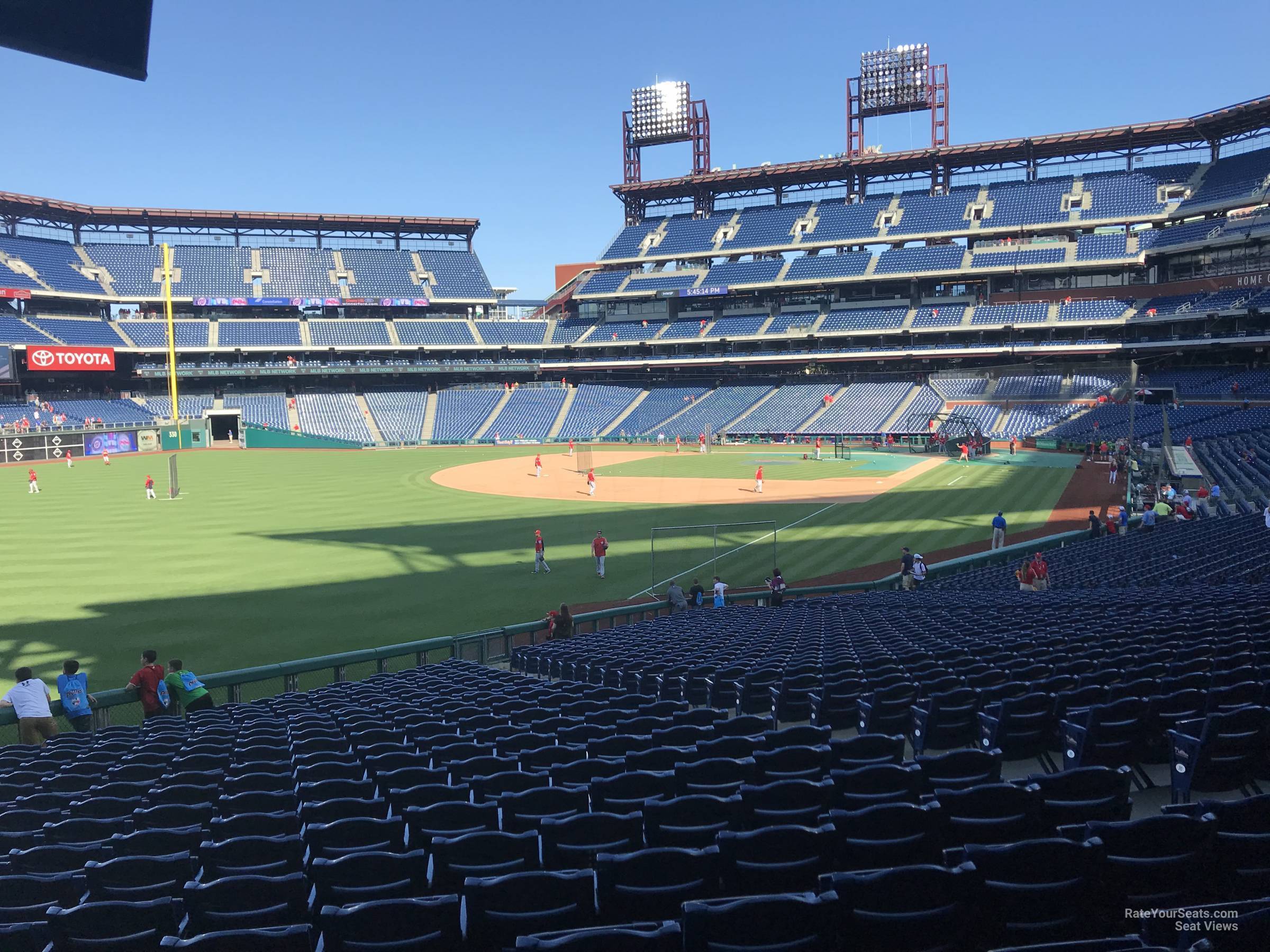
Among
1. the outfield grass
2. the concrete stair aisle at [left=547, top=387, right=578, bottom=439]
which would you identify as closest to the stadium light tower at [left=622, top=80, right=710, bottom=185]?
the concrete stair aisle at [left=547, top=387, right=578, bottom=439]

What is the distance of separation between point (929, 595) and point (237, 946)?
19501 millimetres

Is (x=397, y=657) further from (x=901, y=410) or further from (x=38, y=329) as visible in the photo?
(x=38, y=329)

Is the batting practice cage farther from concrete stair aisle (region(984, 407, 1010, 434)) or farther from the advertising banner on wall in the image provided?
the advertising banner on wall

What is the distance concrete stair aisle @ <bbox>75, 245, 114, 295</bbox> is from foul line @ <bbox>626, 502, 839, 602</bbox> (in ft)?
261

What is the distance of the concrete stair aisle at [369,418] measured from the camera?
268 ft

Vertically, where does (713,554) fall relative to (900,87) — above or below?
below

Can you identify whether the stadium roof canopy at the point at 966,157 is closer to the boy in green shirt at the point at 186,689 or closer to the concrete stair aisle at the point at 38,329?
the concrete stair aisle at the point at 38,329

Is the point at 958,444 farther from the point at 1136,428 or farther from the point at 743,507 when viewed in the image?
the point at 743,507

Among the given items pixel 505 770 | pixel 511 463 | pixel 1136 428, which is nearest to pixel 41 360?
pixel 511 463

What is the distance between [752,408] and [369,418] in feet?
129

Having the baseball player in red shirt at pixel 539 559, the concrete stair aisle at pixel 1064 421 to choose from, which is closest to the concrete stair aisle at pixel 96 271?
the baseball player in red shirt at pixel 539 559

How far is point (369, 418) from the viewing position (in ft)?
278

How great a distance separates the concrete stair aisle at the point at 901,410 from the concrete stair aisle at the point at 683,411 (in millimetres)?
20210

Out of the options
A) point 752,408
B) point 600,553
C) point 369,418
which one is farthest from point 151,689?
point 369,418
